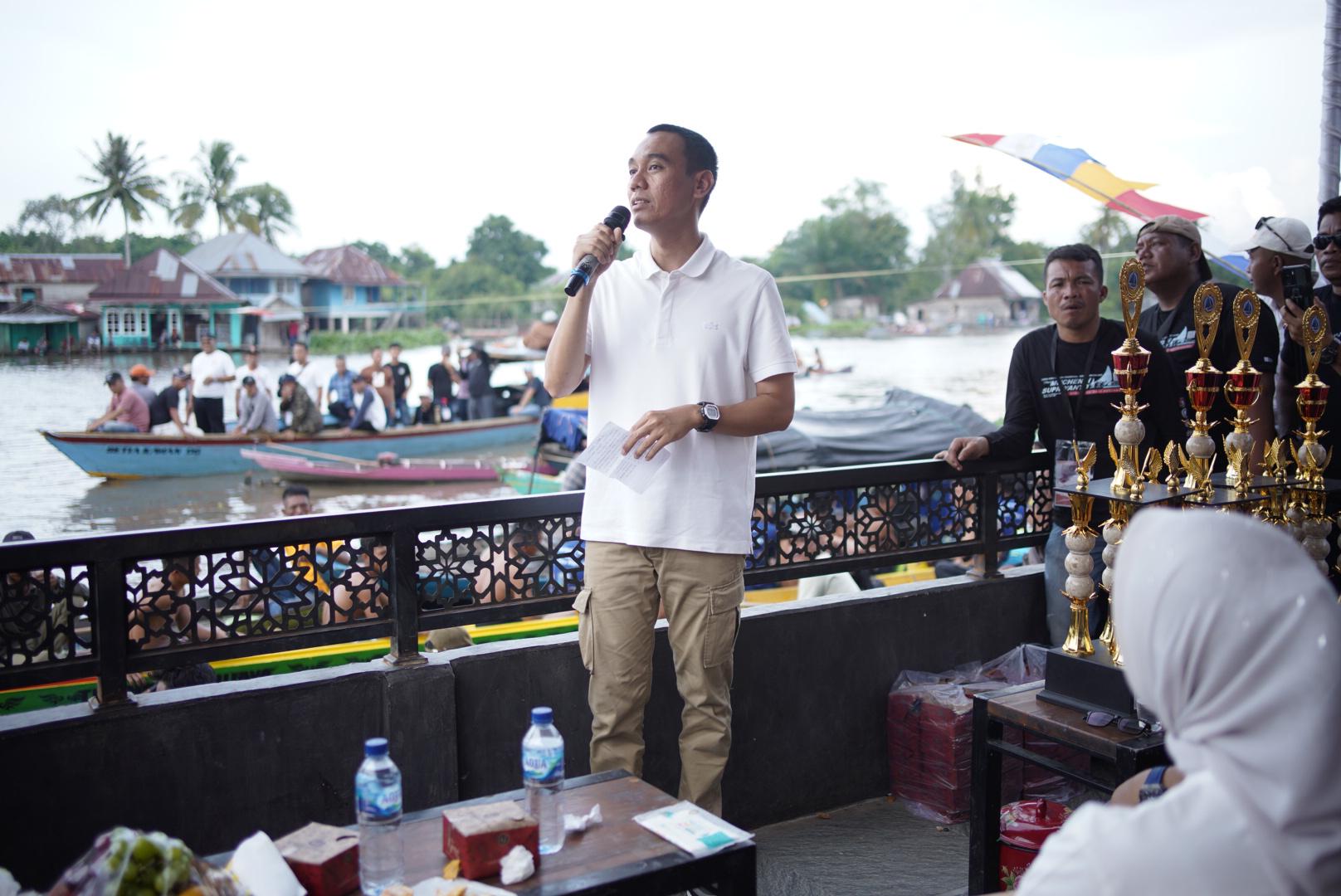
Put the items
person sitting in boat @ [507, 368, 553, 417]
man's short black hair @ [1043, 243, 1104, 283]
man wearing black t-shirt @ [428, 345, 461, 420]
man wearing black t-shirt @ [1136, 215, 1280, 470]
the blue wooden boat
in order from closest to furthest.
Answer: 1. man's short black hair @ [1043, 243, 1104, 283]
2. man wearing black t-shirt @ [1136, 215, 1280, 470]
3. the blue wooden boat
4. man wearing black t-shirt @ [428, 345, 461, 420]
5. person sitting in boat @ [507, 368, 553, 417]

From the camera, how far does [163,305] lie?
1045 inches

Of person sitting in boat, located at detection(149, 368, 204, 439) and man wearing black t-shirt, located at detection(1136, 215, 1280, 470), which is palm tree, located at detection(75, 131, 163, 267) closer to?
person sitting in boat, located at detection(149, 368, 204, 439)

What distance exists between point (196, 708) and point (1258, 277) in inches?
164

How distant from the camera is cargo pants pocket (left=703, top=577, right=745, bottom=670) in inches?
117

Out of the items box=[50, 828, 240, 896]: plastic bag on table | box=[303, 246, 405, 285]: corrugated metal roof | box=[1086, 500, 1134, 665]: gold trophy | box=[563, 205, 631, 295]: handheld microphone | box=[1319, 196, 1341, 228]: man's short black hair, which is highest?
box=[303, 246, 405, 285]: corrugated metal roof

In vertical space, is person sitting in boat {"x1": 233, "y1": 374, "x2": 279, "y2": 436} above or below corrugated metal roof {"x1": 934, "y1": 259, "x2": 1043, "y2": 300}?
below

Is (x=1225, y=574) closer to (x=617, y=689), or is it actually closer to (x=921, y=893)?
(x=617, y=689)

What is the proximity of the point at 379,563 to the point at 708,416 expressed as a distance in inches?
44.1

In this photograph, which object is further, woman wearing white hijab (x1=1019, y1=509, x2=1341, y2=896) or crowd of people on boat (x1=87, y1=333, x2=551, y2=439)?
crowd of people on boat (x1=87, y1=333, x2=551, y2=439)

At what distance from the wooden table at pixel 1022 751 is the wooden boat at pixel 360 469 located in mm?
18860

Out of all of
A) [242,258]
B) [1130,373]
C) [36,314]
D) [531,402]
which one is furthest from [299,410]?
[1130,373]

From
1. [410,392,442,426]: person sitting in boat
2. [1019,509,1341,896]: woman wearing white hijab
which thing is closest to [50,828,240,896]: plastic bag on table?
[1019,509,1341,896]: woman wearing white hijab

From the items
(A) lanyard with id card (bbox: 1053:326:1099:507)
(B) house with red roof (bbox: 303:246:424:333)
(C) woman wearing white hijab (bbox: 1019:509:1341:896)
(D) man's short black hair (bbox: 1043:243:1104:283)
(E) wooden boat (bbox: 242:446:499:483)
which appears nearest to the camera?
(C) woman wearing white hijab (bbox: 1019:509:1341:896)

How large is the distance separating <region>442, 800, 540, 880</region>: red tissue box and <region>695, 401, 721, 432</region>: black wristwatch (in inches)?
44.2
